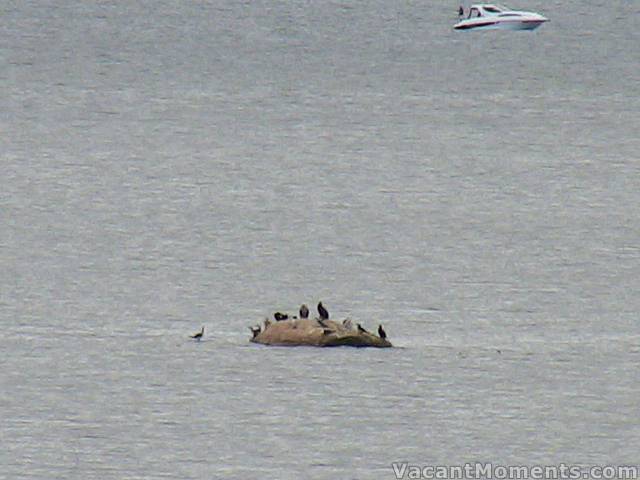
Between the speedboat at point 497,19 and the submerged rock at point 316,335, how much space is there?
33235 mm

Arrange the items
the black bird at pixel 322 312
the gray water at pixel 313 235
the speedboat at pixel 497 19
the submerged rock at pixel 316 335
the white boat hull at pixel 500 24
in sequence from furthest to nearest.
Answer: the white boat hull at pixel 500 24, the speedboat at pixel 497 19, the black bird at pixel 322 312, the submerged rock at pixel 316 335, the gray water at pixel 313 235

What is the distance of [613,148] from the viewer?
137 feet

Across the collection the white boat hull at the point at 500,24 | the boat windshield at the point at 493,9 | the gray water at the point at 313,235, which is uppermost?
the boat windshield at the point at 493,9

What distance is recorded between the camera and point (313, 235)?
28.5 metres

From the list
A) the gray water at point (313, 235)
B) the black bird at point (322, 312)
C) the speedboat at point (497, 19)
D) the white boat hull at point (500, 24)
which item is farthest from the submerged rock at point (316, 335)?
the white boat hull at point (500, 24)

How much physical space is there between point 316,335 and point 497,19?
34.7 metres

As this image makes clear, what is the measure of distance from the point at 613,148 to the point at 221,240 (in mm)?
15693

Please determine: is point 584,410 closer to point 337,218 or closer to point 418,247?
point 418,247

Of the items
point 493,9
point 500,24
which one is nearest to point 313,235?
point 493,9

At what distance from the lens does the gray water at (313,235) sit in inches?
601

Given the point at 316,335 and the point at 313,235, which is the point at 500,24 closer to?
the point at 313,235

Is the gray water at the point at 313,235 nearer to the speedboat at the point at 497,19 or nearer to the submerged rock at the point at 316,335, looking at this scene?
the submerged rock at the point at 316,335

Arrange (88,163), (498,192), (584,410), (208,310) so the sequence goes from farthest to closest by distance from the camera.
→ (88,163) → (498,192) → (208,310) → (584,410)

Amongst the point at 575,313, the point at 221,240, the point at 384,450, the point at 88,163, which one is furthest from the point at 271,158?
the point at 384,450
